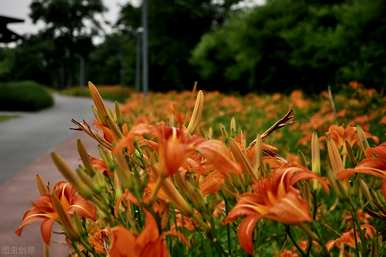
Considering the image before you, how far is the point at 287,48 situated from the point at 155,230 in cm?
1318

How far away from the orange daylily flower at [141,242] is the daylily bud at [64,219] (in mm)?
192

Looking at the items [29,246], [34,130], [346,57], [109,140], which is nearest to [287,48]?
[346,57]

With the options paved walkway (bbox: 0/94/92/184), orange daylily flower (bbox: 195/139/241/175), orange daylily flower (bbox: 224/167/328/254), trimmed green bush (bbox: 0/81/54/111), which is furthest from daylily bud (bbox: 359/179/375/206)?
trimmed green bush (bbox: 0/81/54/111)

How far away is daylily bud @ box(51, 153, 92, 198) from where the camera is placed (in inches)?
37.7

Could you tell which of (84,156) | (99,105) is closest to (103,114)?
(99,105)

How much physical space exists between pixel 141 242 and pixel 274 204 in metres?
0.24

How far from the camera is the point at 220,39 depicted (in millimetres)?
17297

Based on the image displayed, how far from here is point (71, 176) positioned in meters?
0.99

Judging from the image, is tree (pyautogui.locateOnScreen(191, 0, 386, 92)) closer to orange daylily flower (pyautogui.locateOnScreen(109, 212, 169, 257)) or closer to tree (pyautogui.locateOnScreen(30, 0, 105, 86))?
orange daylily flower (pyautogui.locateOnScreen(109, 212, 169, 257))

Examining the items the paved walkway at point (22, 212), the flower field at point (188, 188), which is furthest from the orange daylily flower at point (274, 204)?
the paved walkway at point (22, 212)

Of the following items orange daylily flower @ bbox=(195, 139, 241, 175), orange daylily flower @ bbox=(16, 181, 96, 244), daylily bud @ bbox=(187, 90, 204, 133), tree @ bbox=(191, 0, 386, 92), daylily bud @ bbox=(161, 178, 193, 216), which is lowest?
orange daylily flower @ bbox=(16, 181, 96, 244)

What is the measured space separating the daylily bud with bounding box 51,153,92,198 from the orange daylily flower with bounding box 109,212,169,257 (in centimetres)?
16

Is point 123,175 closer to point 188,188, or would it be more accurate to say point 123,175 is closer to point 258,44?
point 188,188

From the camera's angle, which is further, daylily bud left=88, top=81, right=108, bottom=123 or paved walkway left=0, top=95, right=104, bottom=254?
paved walkway left=0, top=95, right=104, bottom=254
